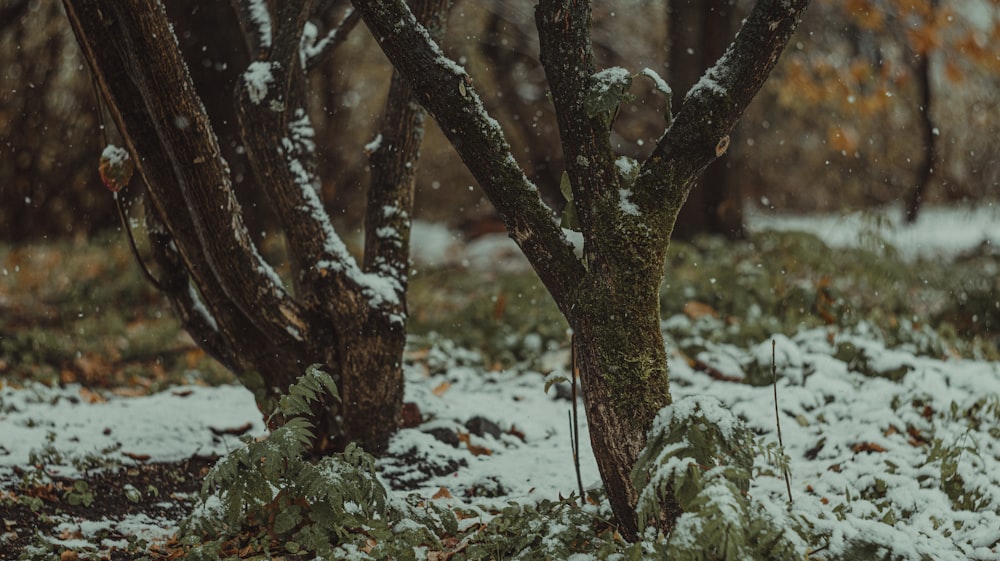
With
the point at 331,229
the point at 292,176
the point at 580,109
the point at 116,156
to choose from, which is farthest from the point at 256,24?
the point at 580,109

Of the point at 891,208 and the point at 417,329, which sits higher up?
the point at 891,208

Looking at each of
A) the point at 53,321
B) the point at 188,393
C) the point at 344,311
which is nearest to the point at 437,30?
the point at 344,311

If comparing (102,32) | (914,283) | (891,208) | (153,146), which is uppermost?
(891,208)

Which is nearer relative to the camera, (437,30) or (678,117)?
(678,117)

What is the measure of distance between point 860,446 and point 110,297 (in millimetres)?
6649

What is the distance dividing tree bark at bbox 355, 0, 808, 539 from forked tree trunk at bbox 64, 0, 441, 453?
97 cm

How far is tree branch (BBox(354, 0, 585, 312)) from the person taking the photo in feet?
10.4

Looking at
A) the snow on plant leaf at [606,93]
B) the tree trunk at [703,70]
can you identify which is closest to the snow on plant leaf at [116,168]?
the snow on plant leaf at [606,93]

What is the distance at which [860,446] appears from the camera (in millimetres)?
4215

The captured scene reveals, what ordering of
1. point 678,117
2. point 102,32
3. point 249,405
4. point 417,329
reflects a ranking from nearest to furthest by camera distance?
point 678,117, point 102,32, point 249,405, point 417,329

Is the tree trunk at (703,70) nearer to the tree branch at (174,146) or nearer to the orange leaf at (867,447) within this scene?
the orange leaf at (867,447)

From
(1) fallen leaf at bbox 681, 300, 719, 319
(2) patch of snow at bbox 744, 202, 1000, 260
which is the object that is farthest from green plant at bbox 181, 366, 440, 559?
(2) patch of snow at bbox 744, 202, 1000, 260

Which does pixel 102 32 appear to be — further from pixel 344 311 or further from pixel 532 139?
pixel 532 139

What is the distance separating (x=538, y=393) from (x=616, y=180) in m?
2.65
